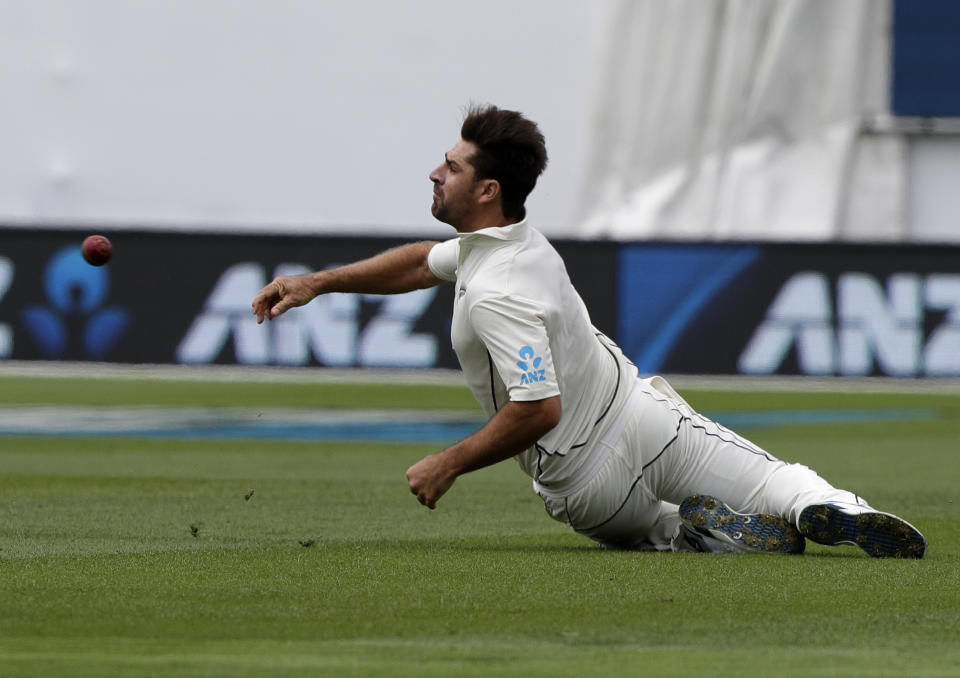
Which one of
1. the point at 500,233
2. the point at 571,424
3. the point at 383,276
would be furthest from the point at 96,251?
the point at 571,424

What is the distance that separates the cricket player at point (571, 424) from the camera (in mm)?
5707

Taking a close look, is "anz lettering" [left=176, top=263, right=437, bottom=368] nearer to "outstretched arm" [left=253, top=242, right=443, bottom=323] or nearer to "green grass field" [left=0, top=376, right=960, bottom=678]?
"green grass field" [left=0, top=376, right=960, bottom=678]

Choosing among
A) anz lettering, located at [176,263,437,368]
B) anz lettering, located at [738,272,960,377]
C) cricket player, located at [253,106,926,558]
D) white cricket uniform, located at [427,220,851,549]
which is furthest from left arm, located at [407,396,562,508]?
anz lettering, located at [738,272,960,377]

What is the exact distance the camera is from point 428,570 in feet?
18.1

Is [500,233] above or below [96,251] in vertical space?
above

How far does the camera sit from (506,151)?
234 inches

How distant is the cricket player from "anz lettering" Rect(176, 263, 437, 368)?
12.0 m

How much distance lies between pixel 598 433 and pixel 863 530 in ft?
3.16

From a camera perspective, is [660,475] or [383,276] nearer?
[660,475]

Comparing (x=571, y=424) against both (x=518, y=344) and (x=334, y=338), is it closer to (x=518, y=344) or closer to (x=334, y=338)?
(x=518, y=344)

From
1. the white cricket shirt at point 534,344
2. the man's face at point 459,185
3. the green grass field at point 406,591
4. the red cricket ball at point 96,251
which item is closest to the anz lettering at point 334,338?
the green grass field at point 406,591

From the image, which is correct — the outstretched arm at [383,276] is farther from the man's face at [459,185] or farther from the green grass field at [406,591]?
the green grass field at [406,591]

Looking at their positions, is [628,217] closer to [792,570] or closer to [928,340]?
[928,340]

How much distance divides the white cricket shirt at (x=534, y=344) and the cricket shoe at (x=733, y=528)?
0.44 m
